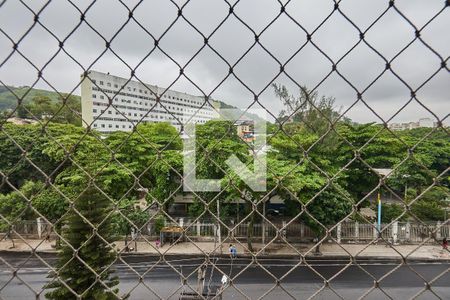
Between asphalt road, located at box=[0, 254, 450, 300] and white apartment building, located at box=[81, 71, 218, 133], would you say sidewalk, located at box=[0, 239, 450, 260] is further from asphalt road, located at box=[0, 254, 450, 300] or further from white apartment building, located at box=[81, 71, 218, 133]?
white apartment building, located at box=[81, 71, 218, 133]

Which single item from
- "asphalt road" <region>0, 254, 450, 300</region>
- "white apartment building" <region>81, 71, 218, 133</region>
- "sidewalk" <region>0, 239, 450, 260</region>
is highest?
"white apartment building" <region>81, 71, 218, 133</region>

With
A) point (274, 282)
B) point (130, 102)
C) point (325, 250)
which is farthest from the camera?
point (325, 250)

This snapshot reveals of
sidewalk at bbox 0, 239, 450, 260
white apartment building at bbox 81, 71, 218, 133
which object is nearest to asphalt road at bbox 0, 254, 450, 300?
sidewalk at bbox 0, 239, 450, 260

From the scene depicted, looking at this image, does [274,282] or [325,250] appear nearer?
[274,282]

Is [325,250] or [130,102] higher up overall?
[130,102]

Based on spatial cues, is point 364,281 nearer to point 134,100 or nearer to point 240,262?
point 240,262

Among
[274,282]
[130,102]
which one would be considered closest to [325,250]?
[274,282]

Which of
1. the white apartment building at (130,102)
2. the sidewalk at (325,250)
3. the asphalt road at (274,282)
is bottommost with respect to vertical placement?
the asphalt road at (274,282)

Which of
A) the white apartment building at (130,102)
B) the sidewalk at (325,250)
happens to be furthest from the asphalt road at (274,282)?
the white apartment building at (130,102)

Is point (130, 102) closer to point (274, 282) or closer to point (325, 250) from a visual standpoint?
point (274, 282)

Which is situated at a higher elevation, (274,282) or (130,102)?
(130,102)

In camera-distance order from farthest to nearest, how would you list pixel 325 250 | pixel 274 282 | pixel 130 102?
1. pixel 325 250
2. pixel 274 282
3. pixel 130 102

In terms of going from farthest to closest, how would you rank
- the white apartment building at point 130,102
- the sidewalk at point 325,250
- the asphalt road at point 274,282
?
the sidewalk at point 325,250, the asphalt road at point 274,282, the white apartment building at point 130,102

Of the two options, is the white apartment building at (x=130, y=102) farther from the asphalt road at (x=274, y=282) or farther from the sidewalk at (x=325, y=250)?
the sidewalk at (x=325, y=250)
